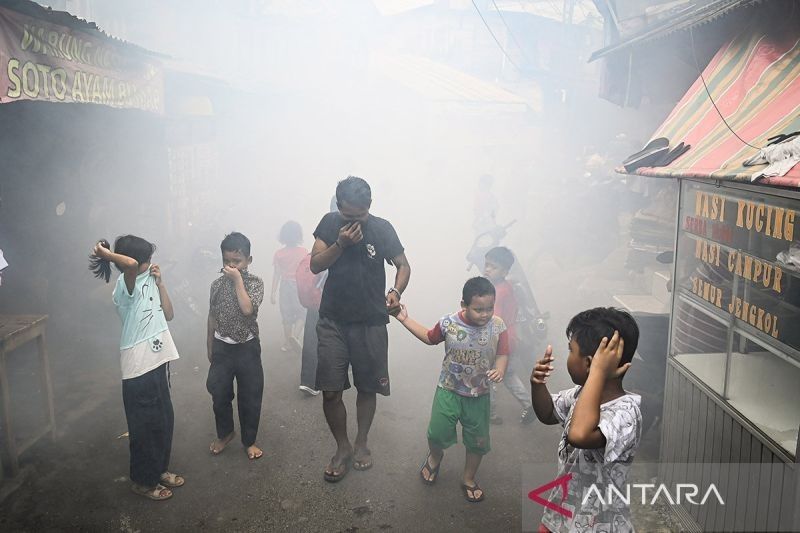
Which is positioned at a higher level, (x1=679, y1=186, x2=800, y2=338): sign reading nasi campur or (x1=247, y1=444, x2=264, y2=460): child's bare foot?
(x1=679, y1=186, x2=800, y2=338): sign reading nasi campur

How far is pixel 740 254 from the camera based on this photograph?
4039 millimetres

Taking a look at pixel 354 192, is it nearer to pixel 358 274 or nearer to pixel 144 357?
pixel 358 274

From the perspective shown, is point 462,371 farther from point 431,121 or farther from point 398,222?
point 431,121

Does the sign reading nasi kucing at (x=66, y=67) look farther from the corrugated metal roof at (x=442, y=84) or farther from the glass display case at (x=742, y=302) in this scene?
the corrugated metal roof at (x=442, y=84)

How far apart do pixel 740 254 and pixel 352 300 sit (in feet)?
8.74

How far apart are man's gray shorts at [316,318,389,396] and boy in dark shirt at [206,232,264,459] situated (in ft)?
2.01

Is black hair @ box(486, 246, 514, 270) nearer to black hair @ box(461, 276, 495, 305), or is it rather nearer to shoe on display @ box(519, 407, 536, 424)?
shoe on display @ box(519, 407, 536, 424)

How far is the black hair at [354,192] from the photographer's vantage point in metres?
4.64

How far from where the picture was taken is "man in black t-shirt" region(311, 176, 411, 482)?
4730 mm

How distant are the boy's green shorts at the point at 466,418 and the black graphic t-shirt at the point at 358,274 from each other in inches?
31.8

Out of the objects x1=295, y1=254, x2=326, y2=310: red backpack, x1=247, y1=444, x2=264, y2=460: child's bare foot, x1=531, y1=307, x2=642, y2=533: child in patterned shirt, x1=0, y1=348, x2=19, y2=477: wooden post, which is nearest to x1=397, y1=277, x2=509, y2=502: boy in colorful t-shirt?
x1=247, y1=444, x2=264, y2=460: child's bare foot

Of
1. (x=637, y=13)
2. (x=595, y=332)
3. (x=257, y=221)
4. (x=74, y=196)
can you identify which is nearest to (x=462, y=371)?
(x=595, y=332)

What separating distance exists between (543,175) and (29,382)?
19.0m

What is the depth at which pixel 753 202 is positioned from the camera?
12.6 feet
